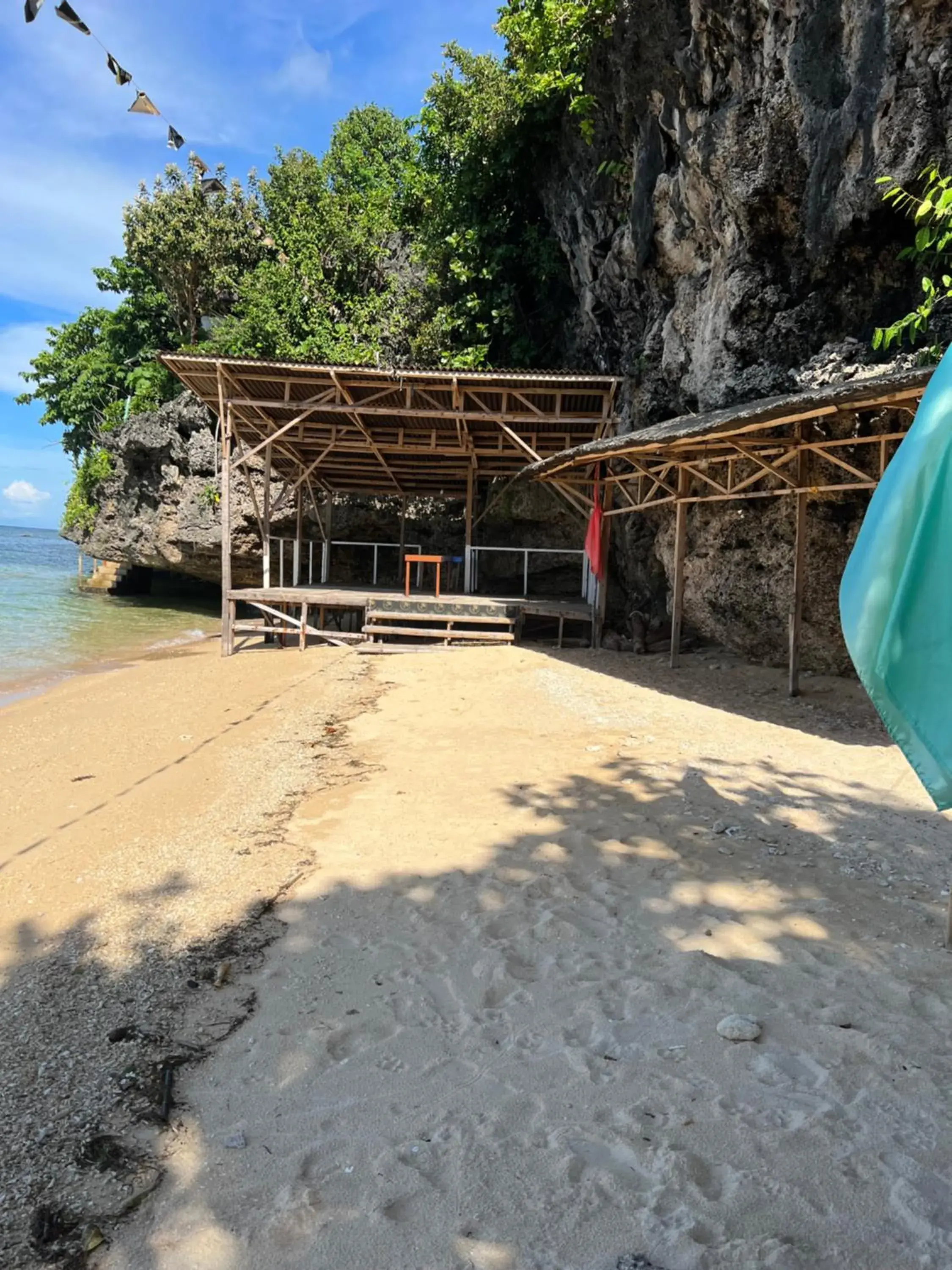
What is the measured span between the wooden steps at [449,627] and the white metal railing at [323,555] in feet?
7.78

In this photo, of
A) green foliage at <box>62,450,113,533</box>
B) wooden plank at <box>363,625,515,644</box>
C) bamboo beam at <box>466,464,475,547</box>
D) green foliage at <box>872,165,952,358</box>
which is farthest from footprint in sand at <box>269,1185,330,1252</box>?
green foliage at <box>62,450,113,533</box>

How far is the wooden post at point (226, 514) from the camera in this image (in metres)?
12.2

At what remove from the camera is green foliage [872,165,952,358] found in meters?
4.38

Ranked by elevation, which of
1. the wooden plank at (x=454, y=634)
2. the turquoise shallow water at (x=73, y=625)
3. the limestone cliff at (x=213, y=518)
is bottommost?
the turquoise shallow water at (x=73, y=625)

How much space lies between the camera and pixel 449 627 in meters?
12.6

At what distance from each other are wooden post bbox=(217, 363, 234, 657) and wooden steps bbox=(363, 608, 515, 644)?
2.58 metres

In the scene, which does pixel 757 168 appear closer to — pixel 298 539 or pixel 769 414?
pixel 769 414

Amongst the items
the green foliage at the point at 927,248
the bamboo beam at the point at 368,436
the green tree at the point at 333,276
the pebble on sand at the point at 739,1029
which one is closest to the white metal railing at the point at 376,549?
the bamboo beam at the point at 368,436

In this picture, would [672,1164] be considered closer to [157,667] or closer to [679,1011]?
[679,1011]

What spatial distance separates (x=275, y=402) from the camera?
12250mm

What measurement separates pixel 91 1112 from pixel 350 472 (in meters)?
16.6

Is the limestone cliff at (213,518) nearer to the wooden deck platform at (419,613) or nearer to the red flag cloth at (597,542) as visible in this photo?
the wooden deck platform at (419,613)

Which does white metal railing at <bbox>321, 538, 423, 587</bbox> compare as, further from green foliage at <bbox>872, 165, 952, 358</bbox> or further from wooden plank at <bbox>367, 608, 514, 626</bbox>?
green foliage at <bbox>872, 165, 952, 358</bbox>

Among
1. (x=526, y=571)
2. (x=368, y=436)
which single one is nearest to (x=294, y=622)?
(x=368, y=436)
